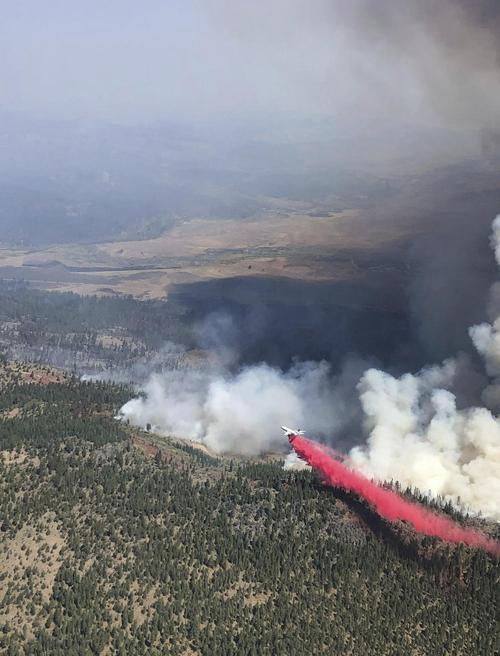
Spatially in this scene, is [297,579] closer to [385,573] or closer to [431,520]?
[385,573]

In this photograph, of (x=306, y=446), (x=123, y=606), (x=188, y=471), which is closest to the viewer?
(x=123, y=606)

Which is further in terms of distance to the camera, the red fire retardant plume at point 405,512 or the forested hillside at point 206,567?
the red fire retardant plume at point 405,512

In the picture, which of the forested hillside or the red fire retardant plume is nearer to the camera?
the forested hillside

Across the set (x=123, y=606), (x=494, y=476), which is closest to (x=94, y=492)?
(x=123, y=606)
